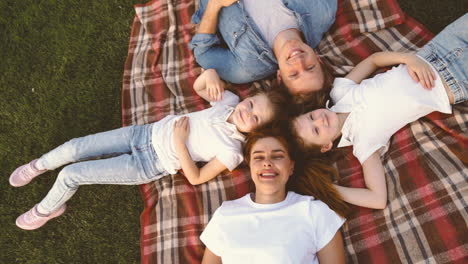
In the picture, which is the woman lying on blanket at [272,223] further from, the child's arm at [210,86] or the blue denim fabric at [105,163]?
the blue denim fabric at [105,163]

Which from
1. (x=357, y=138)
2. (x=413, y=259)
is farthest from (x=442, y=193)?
(x=357, y=138)

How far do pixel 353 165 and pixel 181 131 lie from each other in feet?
4.48

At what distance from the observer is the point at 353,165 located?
288 cm

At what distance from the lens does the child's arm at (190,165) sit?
2818mm

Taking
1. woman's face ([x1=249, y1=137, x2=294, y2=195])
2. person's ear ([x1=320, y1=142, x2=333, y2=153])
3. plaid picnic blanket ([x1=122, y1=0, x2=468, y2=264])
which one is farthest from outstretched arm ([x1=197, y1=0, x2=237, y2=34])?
person's ear ([x1=320, y1=142, x2=333, y2=153])

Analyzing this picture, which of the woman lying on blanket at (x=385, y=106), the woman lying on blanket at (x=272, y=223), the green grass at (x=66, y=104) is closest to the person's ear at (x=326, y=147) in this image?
the woman lying on blanket at (x=385, y=106)

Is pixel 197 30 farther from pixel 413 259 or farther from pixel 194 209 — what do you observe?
pixel 413 259

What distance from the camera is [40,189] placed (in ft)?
10.8

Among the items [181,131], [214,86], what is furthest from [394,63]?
[181,131]

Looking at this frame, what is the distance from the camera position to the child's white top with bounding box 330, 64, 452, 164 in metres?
2.66

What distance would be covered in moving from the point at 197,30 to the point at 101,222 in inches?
74.3

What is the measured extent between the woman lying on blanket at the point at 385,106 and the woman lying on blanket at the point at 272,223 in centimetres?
23

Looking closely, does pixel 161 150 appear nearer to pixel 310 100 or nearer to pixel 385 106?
pixel 310 100

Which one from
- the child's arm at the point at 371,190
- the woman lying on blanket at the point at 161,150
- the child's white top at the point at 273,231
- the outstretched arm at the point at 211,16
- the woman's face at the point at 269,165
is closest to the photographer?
the child's white top at the point at 273,231
